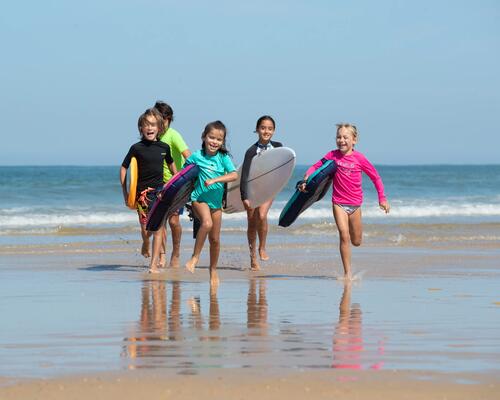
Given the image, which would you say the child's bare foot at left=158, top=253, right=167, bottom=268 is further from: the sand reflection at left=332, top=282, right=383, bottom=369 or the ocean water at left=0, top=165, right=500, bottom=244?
the ocean water at left=0, top=165, right=500, bottom=244

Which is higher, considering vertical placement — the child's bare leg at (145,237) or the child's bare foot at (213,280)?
the child's bare leg at (145,237)

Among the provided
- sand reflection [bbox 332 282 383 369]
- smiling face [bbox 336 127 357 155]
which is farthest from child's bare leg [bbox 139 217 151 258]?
sand reflection [bbox 332 282 383 369]

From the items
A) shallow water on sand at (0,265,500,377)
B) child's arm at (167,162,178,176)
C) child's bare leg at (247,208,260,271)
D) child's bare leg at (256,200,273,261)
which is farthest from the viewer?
child's bare leg at (256,200,273,261)

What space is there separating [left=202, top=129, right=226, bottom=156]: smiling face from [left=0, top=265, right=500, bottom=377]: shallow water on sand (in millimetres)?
1295

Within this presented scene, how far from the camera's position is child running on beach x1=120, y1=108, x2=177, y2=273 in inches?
422

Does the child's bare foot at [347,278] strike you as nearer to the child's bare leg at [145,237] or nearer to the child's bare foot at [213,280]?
the child's bare foot at [213,280]

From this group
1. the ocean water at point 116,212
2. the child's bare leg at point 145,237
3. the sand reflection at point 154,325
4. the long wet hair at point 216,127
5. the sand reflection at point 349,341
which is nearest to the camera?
the sand reflection at point 349,341

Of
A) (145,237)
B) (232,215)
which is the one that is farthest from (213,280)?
(232,215)

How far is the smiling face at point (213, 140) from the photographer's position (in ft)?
30.6

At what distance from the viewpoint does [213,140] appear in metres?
9.36

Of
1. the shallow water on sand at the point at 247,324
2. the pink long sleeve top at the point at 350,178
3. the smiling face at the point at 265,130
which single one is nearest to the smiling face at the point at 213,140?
the shallow water on sand at the point at 247,324

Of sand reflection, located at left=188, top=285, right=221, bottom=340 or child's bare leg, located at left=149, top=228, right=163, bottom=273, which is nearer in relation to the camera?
sand reflection, located at left=188, top=285, right=221, bottom=340

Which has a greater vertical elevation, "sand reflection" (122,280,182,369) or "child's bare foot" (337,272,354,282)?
"child's bare foot" (337,272,354,282)

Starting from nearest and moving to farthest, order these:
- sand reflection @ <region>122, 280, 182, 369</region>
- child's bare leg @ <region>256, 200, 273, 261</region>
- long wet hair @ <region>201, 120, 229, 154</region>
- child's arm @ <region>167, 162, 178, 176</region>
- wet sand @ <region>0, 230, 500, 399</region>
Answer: wet sand @ <region>0, 230, 500, 399</region>, sand reflection @ <region>122, 280, 182, 369</region>, long wet hair @ <region>201, 120, 229, 154</region>, child's arm @ <region>167, 162, 178, 176</region>, child's bare leg @ <region>256, 200, 273, 261</region>
